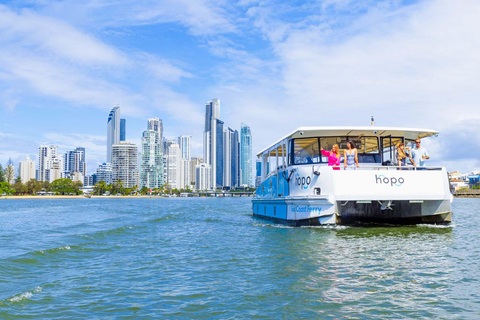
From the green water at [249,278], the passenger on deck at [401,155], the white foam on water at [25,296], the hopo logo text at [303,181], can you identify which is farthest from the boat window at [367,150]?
the white foam on water at [25,296]

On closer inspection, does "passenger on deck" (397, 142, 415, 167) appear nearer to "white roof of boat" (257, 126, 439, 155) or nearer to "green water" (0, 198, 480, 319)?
"white roof of boat" (257, 126, 439, 155)

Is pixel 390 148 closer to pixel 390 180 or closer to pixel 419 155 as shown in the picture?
→ pixel 419 155

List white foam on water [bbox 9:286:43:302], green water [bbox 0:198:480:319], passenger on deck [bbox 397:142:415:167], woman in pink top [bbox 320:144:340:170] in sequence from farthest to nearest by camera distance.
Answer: passenger on deck [bbox 397:142:415:167]
woman in pink top [bbox 320:144:340:170]
white foam on water [bbox 9:286:43:302]
green water [bbox 0:198:480:319]

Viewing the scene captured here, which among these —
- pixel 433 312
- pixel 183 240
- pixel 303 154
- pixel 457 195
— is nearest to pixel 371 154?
pixel 303 154

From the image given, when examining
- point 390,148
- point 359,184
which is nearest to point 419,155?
point 390,148

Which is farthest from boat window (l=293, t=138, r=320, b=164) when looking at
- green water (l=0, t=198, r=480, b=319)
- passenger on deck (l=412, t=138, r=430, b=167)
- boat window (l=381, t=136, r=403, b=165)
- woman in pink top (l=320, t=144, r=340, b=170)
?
green water (l=0, t=198, r=480, b=319)

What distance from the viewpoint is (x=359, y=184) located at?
14.9 meters

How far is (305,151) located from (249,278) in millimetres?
10638

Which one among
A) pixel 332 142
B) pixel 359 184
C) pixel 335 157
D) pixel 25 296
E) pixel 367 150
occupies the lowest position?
pixel 25 296

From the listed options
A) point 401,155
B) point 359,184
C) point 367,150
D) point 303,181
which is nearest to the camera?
point 359,184

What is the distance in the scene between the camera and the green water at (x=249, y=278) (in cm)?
617

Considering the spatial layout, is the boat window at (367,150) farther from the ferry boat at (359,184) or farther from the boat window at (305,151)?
the boat window at (305,151)

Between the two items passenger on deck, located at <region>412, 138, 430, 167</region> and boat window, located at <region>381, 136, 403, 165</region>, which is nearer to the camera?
passenger on deck, located at <region>412, 138, 430, 167</region>

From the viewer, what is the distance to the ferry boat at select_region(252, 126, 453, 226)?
14.9m
